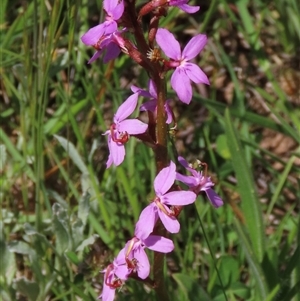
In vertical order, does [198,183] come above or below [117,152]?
below

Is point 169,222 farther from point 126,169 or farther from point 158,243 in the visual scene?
point 126,169

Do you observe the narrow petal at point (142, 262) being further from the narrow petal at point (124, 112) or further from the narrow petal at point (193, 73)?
the narrow petal at point (193, 73)

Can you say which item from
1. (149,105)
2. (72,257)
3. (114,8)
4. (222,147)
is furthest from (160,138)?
(222,147)

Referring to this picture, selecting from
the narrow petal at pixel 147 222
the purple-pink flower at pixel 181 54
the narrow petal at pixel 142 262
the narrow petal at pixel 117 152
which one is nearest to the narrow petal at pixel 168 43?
the purple-pink flower at pixel 181 54

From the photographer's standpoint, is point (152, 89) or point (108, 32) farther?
point (152, 89)

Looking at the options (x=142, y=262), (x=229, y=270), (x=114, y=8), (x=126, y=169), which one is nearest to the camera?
(x=114, y=8)

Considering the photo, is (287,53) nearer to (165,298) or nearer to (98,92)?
(98,92)
